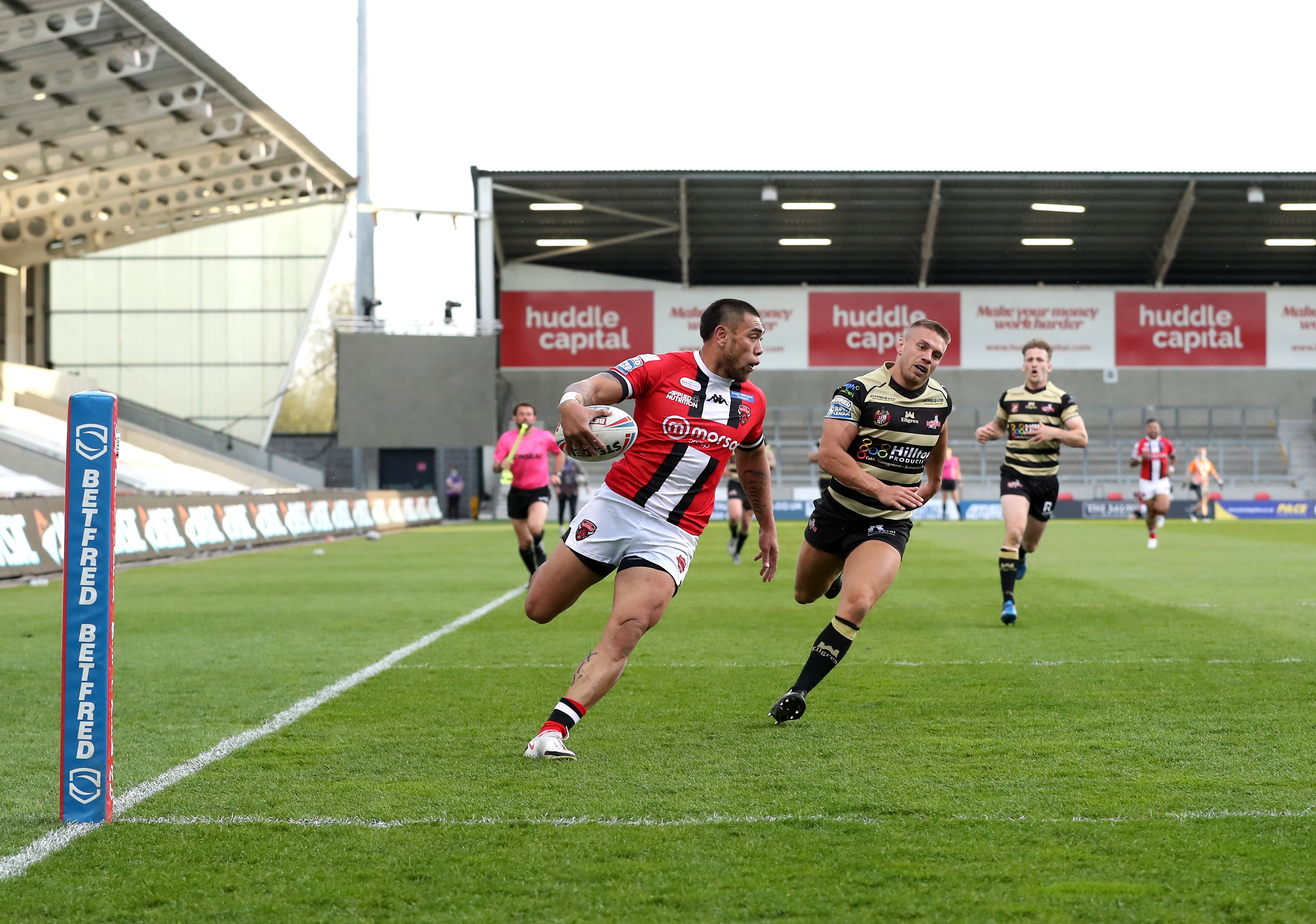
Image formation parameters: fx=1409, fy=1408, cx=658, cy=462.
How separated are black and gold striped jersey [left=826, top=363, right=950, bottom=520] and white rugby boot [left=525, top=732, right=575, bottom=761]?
242 centimetres

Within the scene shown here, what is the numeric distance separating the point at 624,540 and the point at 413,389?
126ft

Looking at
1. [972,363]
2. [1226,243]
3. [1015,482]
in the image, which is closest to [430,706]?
[1015,482]

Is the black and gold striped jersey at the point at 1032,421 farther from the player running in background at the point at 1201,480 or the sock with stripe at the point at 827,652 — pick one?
the player running in background at the point at 1201,480

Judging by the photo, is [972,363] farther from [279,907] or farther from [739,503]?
[279,907]

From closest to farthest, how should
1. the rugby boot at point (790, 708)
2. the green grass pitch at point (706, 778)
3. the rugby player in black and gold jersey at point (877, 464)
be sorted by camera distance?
the green grass pitch at point (706, 778) → the rugby boot at point (790, 708) → the rugby player in black and gold jersey at point (877, 464)

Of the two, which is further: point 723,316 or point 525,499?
point 525,499

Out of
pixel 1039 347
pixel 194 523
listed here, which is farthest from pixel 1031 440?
pixel 194 523

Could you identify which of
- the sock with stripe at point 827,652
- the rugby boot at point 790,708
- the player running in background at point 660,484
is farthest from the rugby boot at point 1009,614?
the player running in background at point 660,484

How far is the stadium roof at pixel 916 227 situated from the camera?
4491cm

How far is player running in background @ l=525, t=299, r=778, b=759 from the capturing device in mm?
5866

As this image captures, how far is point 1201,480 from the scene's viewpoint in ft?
134

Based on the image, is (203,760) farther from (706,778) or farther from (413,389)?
(413,389)

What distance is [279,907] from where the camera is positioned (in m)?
3.61

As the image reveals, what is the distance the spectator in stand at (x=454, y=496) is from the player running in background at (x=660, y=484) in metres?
43.8
